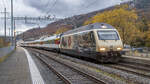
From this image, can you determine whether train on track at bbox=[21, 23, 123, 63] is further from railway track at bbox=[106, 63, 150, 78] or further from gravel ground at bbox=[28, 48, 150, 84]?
gravel ground at bbox=[28, 48, 150, 84]

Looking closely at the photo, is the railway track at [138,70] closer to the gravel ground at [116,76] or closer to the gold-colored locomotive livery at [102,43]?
the gravel ground at [116,76]

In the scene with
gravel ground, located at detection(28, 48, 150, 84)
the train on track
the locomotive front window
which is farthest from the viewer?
the locomotive front window

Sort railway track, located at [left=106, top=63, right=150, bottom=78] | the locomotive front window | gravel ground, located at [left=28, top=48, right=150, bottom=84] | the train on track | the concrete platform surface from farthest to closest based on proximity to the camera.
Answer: the locomotive front window < the train on track < railway track, located at [left=106, top=63, right=150, bottom=78] < the concrete platform surface < gravel ground, located at [left=28, top=48, right=150, bottom=84]

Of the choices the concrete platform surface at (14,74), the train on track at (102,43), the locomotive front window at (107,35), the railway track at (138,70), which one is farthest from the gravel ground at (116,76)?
the concrete platform surface at (14,74)

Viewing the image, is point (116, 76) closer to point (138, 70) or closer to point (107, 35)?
point (138, 70)

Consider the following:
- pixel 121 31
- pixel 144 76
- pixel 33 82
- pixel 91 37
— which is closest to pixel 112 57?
pixel 91 37

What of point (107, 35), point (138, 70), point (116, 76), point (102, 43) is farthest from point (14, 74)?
point (107, 35)

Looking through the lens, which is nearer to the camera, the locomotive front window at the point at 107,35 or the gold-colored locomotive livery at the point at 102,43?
the gold-colored locomotive livery at the point at 102,43

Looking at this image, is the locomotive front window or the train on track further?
the locomotive front window

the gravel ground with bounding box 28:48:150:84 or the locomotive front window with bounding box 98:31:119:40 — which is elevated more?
the locomotive front window with bounding box 98:31:119:40

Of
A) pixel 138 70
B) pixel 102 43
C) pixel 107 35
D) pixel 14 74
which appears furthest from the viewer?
pixel 107 35

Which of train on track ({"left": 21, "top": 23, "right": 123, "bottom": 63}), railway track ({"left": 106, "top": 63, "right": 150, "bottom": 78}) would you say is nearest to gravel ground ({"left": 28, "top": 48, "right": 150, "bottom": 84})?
railway track ({"left": 106, "top": 63, "right": 150, "bottom": 78})

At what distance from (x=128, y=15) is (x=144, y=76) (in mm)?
A: 21427

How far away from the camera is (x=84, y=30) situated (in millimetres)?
18188
